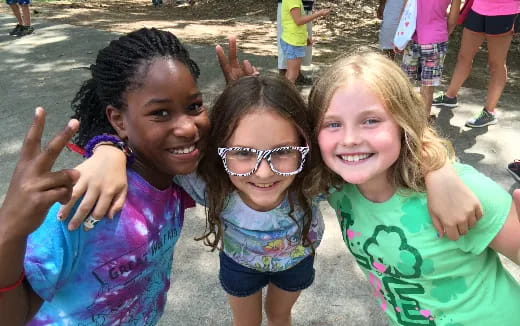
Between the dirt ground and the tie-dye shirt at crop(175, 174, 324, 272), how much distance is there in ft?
15.6

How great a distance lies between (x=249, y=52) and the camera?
728 cm

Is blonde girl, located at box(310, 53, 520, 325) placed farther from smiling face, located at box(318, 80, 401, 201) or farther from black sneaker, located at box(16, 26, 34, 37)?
black sneaker, located at box(16, 26, 34, 37)

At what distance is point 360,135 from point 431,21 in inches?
124

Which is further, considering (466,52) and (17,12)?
(17,12)

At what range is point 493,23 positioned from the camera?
4.02 meters

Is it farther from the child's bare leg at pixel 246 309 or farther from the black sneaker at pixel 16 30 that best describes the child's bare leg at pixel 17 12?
the child's bare leg at pixel 246 309

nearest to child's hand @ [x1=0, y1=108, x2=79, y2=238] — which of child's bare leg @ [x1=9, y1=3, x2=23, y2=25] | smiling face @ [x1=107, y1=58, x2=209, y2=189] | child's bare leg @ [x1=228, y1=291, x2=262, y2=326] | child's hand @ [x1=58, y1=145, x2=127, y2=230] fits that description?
child's hand @ [x1=58, y1=145, x2=127, y2=230]

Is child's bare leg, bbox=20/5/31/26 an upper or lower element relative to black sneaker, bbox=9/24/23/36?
upper

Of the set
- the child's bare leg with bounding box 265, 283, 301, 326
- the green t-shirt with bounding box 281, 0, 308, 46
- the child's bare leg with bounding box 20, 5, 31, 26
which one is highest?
the green t-shirt with bounding box 281, 0, 308, 46

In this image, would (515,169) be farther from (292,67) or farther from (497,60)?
(292,67)

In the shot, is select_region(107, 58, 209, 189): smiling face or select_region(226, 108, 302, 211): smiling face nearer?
select_region(107, 58, 209, 189): smiling face

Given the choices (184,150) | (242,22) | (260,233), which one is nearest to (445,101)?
(260,233)

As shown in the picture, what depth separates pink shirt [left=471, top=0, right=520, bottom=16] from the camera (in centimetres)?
393

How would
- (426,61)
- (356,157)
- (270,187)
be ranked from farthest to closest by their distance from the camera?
1. (426,61)
2. (270,187)
3. (356,157)
